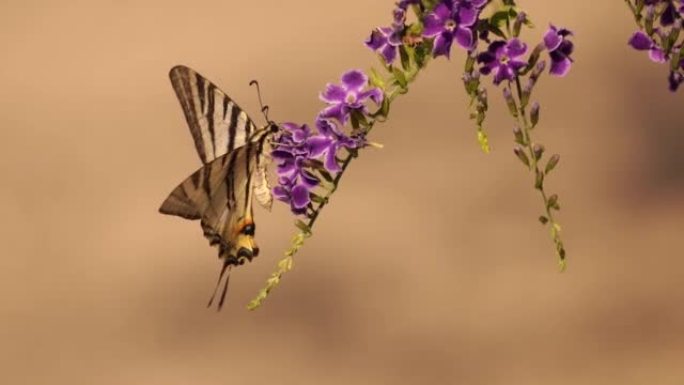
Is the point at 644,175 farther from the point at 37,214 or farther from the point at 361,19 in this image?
the point at 37,214

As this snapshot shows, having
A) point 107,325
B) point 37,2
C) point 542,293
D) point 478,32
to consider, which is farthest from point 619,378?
point 37,2

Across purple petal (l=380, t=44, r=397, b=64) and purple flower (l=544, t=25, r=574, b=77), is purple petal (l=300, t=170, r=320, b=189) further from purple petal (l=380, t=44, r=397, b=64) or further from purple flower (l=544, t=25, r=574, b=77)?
purple flower (l=544, t=25, r=574, b=77)

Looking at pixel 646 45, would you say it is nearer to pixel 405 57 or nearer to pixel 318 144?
pixel 405 57

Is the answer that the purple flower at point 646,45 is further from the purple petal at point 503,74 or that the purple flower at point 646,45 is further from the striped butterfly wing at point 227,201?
the striped butterfly wing at point 227,201

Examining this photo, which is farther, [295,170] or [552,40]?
[295,170]

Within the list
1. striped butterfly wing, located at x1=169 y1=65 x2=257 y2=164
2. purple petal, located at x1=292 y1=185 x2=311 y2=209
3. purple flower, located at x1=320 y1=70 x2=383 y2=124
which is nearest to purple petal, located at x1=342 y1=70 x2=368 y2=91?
purple flower, located at x1=320 y1=70 x2=383 y2=124

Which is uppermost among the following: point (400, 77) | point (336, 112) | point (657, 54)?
point (657, 54)

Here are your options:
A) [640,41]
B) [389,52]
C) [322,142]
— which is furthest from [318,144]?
[640,41]

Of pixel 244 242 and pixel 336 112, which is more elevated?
pixel 336 112
